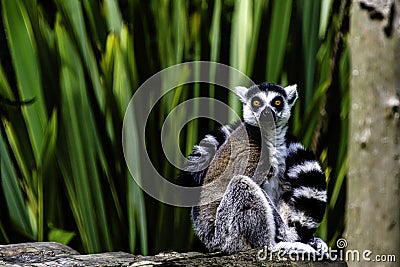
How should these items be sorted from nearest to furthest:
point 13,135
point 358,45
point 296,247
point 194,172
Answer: point 358,45, point 296,247, point 194,172, point 13,135

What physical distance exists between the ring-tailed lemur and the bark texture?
89 mm

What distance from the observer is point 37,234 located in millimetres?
3041

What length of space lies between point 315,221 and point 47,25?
1.41 metres

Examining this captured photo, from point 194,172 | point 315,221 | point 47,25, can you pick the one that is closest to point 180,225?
point 194,172

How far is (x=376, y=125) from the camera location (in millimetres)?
1705

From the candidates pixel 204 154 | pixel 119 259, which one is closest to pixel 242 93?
pixel 204 154

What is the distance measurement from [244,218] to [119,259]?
1.37ft

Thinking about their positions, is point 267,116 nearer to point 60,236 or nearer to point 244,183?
point 244,183

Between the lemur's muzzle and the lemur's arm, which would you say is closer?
the lemur's muzzle

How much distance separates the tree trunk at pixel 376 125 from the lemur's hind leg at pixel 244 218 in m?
0.65

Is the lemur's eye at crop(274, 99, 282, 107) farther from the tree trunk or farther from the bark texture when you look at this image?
the tree trunk

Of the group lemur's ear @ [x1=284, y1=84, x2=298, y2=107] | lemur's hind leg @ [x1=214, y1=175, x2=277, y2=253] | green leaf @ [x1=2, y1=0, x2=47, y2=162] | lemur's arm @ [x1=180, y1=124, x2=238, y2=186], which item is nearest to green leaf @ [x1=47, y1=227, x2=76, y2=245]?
green leaf @ [x1=2, y1=0, x2=47, y2=162]

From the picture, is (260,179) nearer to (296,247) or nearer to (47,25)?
(296,247)

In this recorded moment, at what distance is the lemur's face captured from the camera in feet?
7.59
